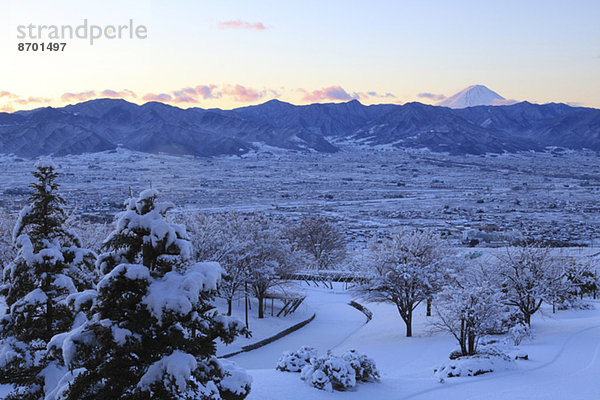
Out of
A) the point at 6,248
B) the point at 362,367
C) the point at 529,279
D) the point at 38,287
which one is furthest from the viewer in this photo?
the point at 6,248

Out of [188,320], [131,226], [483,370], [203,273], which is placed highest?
[131,226]

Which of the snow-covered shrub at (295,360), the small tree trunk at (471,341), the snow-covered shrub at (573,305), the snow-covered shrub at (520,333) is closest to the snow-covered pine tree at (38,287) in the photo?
the snow-covered shrub at (295,360)

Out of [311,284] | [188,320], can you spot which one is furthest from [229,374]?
[311,284]

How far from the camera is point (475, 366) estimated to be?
62.6ft

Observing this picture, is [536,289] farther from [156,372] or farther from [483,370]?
[156,372]

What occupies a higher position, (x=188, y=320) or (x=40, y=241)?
(x=40, y=241)

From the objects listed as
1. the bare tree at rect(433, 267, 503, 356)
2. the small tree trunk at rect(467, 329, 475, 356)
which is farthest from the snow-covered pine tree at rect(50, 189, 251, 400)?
the small tree trunk at rect(467, 329, 475, 356)

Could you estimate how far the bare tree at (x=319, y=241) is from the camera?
218 feet

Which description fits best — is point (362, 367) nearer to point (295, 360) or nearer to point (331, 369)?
point (331, 369)

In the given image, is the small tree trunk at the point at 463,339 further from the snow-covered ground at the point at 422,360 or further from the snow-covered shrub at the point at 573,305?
the snow-covered shrub at the point at 573,305

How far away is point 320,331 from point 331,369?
17133 mm

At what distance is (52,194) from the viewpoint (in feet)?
43.3

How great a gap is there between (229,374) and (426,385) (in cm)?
854

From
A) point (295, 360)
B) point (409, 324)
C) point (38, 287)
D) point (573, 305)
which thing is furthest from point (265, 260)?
point (38, 287)
